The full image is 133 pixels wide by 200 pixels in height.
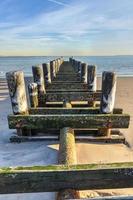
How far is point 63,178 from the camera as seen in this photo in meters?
2.50

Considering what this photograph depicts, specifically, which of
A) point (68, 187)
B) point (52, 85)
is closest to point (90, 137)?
point (68, 187)

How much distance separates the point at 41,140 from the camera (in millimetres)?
5590

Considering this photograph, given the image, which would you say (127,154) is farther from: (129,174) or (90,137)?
(129,174)

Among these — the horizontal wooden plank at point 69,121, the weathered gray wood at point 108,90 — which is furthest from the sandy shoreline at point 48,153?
the weathered gray wood at point 108,90

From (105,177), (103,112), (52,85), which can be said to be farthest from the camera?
(52,85)

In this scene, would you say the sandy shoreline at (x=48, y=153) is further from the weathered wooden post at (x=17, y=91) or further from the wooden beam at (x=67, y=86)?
the wooden beam at (x=67, y=86)

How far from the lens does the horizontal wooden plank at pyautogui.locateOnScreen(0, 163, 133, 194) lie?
96.7 inches

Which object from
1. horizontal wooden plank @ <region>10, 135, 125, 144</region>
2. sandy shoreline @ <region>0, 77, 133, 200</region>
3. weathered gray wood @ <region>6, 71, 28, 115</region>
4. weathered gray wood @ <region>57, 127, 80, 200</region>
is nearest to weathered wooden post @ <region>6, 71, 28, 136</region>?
weathered gray wood @ <region>6, 71, 28, 115</region>

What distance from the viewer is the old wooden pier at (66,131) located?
2.48 m

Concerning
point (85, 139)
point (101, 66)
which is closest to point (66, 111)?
point (85, 139)

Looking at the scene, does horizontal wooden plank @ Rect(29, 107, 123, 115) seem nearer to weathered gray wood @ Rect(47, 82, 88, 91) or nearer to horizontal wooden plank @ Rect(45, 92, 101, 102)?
horizontal wooden plank @ Rect(45, 92, 101, 102)

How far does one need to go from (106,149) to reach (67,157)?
187 cm

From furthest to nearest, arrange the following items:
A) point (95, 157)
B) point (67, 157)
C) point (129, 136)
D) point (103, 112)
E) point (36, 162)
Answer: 1. point (129, 136)
2. point (103, 112)
3. point (95, 157)
4. point (36, 162)
5. point (67, 157)

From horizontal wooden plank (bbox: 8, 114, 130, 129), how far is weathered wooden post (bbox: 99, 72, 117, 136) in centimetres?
25
